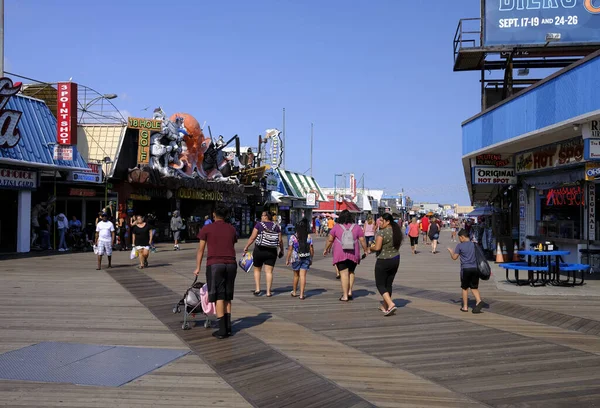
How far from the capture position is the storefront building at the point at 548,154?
1359 cm

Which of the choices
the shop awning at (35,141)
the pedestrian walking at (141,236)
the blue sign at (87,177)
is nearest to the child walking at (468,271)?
the pedestrian walking at (141,236)

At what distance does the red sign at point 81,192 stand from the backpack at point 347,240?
63.5 feet

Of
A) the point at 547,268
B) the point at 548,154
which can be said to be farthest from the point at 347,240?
the point at 548,154

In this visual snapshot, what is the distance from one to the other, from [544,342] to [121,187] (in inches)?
975

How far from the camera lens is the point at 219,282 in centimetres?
829

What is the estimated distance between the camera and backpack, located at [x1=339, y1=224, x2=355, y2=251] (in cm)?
1167

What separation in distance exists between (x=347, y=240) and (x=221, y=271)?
12.9 feet

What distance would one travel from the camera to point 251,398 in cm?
570

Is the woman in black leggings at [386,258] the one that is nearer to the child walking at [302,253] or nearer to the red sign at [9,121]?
the child walking at [302,253]

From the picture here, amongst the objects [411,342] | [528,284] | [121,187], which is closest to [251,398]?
[411,342]

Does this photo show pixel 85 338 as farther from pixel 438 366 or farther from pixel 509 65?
pixel 509 65

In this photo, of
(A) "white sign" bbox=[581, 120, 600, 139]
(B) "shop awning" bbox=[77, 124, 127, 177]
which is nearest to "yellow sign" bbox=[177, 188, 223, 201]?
(B) "shop awning" bbox=[77, 124, 127, 177]

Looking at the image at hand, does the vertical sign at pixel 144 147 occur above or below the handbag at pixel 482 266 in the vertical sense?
above

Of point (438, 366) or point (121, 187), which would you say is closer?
point (438, 366)
